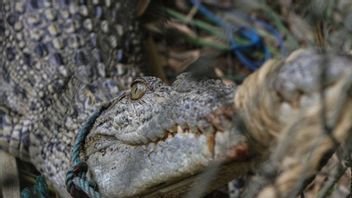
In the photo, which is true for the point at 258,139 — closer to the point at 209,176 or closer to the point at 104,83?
the point at 209,176

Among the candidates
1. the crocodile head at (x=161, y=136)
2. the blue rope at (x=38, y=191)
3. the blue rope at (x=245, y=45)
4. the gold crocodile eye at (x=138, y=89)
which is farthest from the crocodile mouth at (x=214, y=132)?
the blue rope at (x=245, y=45)

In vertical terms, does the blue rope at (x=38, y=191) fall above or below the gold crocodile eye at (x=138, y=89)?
below

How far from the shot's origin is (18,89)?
3561 mm

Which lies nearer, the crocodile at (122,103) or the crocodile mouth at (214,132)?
the crocodile at (122,103)

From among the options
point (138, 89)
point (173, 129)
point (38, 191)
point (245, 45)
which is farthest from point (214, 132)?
point (245, 45)

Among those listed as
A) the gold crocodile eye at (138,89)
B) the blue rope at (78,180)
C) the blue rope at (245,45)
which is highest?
the blue rope at (245,45)

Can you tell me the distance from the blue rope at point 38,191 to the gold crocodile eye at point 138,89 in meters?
0.60

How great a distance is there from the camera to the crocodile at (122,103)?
176cm

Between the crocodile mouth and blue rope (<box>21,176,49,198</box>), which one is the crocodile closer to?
the crocodile mouth

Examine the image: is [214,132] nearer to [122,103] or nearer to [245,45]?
[122,103]

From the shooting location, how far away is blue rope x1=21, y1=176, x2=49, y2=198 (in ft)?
9.43

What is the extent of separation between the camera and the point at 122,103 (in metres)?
2.66

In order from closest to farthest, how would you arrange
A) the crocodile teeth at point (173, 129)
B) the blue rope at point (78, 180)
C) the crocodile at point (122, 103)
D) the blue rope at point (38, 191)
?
1. the crocodile at point (122, 103)
2. the crocodile teeth at point (173, 129)
3. the blue rope at point (78, 180)
4. the blue rope at point (38, 191)

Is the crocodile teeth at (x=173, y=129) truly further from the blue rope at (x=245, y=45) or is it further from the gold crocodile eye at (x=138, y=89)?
the blue rope at (x=245, y=45)
